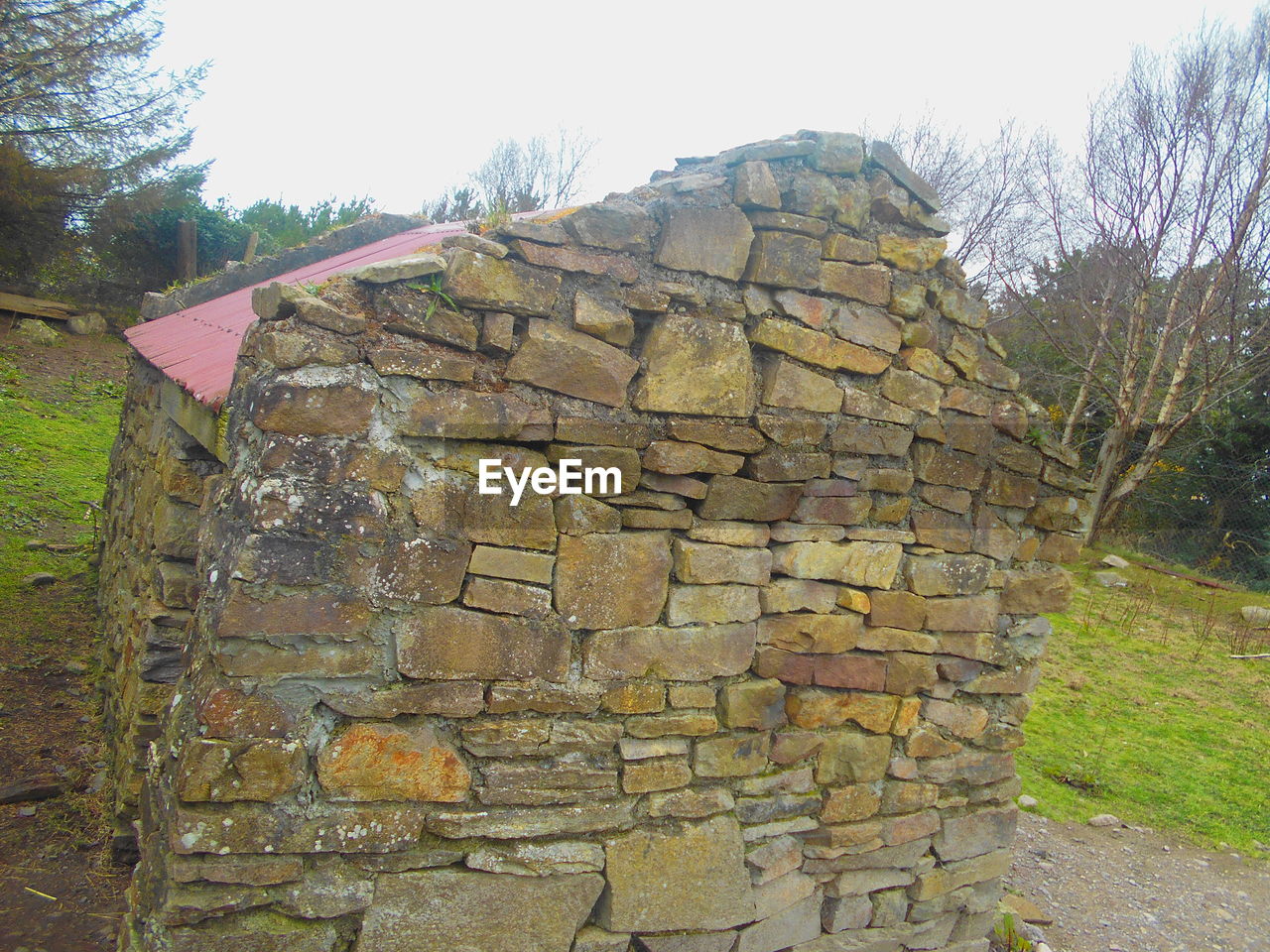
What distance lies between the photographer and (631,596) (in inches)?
115

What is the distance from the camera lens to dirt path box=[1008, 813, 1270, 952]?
14.9ft

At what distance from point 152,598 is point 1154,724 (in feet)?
25.0

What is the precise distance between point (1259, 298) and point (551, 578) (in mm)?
14086

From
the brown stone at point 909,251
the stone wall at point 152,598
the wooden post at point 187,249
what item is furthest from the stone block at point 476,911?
the wooden post at point 187,249

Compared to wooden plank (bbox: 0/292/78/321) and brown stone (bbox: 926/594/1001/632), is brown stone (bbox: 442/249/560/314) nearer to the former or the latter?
brown stone (bbox: 926/594/1001/632)

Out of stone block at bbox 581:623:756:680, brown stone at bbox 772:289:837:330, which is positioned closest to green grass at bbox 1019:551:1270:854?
stone block at bbox 581:623:756:680

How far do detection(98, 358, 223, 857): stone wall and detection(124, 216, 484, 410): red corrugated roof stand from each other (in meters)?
0.30

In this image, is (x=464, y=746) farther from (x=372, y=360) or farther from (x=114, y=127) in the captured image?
(x=114, y=127)

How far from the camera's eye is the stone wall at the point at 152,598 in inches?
151

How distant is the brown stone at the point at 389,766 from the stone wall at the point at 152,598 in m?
1.04

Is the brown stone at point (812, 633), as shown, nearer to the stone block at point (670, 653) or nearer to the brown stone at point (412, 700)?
the stone block at point (670, 653)

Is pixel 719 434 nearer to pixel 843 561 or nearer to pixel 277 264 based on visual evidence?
pixel 843 561

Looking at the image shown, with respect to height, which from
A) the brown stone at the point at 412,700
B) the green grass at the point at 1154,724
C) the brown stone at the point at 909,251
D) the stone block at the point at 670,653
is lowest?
the green grass at the point at 1154,724

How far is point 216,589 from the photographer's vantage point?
2529mm
